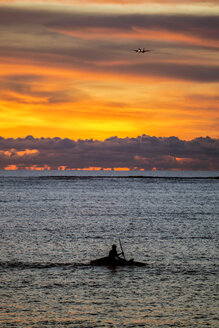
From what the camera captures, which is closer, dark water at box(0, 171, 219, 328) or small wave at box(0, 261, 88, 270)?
dark water at box(0, 171, 219, 328)

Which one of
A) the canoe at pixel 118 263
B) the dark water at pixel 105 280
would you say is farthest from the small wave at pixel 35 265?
the canoe at pixel 118 263

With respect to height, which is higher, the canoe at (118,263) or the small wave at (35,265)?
the canoe at (118,263)

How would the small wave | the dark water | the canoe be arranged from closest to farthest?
the dark water
the small wave
the canoe

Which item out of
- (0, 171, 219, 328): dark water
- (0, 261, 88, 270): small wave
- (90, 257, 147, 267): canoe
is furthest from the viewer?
(90, 257, 147, 267): canoe

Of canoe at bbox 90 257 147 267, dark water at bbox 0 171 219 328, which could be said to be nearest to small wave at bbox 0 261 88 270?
dark water at bbox 0 171 219 328

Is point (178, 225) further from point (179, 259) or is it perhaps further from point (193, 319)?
point (193, 319)

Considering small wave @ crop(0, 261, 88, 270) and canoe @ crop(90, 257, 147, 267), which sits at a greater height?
canoe @ crop(90, 257, 147, 267)

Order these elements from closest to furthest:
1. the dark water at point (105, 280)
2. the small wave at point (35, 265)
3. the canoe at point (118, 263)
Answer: the dark water at point (105, 280) < the small wave at point (35, 265) < the canoe at point (118, 263)

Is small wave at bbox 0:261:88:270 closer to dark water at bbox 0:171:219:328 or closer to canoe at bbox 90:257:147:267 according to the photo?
dark water at bbox 0:171:219:328

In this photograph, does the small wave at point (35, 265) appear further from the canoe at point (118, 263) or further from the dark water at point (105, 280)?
the canoe at point (118, 263)

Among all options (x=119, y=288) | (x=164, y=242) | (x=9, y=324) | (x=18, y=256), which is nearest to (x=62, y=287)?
(x=119, y=288)

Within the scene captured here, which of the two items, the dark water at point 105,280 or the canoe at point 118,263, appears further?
the canoe at point 118,263

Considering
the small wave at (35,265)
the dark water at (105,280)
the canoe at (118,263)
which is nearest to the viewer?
the dark water at (105,280)

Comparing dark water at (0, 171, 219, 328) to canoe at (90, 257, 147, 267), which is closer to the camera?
dark water at (0, 171, 219, 328)
